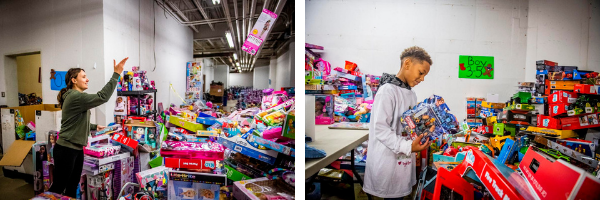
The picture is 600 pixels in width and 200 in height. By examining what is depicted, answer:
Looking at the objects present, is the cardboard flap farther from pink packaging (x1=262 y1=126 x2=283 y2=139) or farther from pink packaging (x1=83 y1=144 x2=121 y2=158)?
pink packaging (x1=262 y1=126 x2=283 y2=139)

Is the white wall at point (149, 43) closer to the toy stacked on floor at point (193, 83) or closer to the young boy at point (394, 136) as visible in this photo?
the toy stacked on floor at point (193, 83)

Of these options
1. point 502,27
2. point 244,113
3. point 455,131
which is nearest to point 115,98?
point 244,113

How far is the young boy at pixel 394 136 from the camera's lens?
4.74ft

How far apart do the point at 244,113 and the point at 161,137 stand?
617mm

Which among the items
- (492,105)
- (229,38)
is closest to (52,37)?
(229,38)

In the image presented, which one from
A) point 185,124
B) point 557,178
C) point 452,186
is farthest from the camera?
point 185,124

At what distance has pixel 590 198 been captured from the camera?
81 centimetres

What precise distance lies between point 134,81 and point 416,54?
189cm

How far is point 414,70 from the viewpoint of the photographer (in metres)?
1.50

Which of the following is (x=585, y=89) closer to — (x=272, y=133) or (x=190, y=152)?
(x=272, y=133)

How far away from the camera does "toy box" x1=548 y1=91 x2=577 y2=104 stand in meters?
1.30

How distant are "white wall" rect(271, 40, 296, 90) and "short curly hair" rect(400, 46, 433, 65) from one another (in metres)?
0.76

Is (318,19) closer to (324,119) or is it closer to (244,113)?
(324,119)

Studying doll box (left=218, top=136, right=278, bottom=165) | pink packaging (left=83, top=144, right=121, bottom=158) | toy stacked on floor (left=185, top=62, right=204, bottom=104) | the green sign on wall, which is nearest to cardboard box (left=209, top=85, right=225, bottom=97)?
toy stacked on floor (left=185, top=62, right=204, bottom=104)
